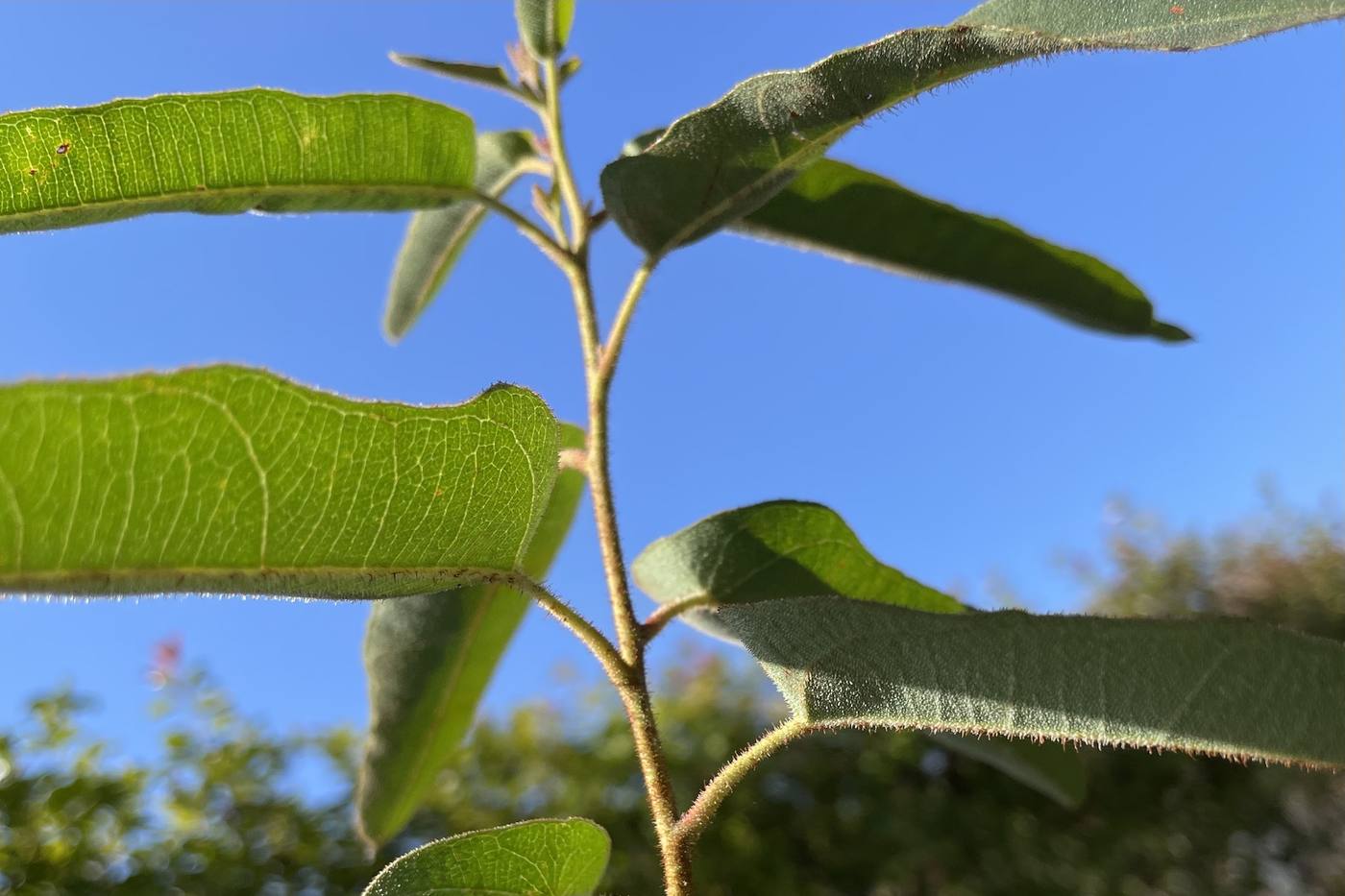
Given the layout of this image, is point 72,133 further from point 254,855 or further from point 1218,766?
point 1218,766

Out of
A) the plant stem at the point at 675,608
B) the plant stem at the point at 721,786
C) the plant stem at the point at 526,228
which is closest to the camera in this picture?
the plant stem at the point at 721,786

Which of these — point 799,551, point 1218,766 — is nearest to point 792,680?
point 799,551

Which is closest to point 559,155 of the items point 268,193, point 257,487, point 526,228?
point 526,228

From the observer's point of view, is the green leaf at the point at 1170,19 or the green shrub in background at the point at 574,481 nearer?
the green shrub in background at the point at 574,481

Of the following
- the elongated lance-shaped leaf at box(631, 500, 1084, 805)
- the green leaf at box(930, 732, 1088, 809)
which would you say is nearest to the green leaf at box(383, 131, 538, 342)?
the elongated lance-shaped leaf at box(631, 500, 1084, 805)

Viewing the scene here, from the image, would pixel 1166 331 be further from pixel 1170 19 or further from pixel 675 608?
pixel 675 608

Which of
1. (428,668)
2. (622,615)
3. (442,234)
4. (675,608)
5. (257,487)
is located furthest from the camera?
(442,234)

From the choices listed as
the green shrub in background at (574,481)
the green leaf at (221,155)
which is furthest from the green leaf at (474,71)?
the green leaf at (221,155)

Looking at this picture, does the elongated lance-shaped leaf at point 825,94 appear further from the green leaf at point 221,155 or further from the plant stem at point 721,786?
the plant stem at point 721,786
